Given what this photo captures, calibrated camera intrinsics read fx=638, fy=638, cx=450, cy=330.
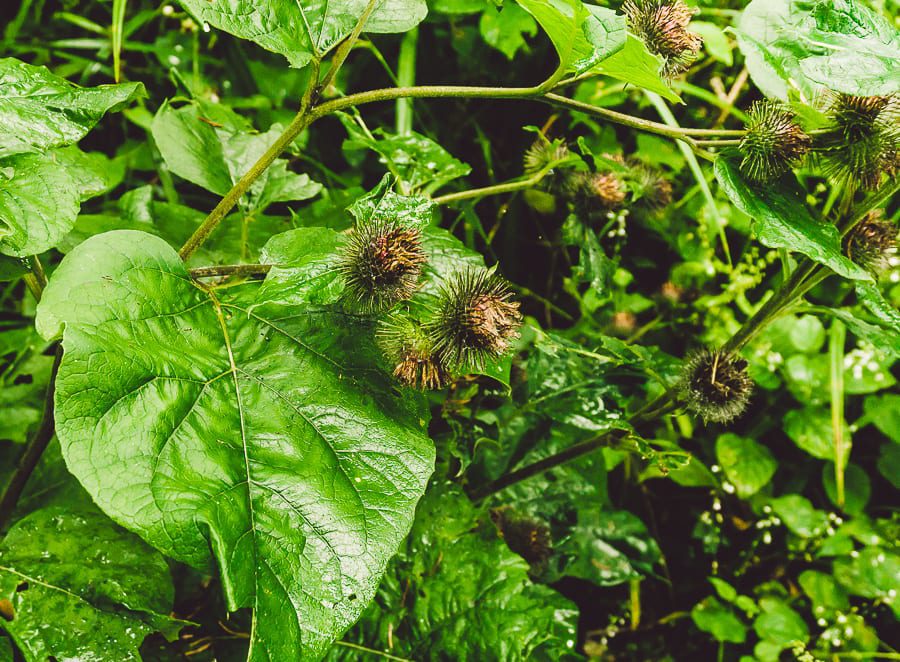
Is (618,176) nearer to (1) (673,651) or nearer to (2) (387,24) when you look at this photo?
(2) (387,24)

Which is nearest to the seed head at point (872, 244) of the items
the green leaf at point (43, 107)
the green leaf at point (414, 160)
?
the green leaf at point (414, 160)

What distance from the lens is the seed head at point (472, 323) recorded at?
83cm

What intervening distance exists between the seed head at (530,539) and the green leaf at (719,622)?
1.98 feet

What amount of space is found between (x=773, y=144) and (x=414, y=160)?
64 cm

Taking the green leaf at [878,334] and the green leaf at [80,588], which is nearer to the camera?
the green leaf at [80,588]

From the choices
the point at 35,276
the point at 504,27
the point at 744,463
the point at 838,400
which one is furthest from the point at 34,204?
the point at 838,400

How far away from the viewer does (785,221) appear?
2.91 feet

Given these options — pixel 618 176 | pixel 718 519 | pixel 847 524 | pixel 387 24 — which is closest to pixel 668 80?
pixel 618 176

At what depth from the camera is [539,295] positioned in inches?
74.9

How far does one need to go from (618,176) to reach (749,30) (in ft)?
1.64

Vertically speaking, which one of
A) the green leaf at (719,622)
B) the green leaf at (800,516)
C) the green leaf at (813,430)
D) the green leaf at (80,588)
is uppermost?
the green leaf at (80,588)

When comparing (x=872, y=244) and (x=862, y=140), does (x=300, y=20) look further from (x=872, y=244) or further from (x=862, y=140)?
(x=872, y=244)

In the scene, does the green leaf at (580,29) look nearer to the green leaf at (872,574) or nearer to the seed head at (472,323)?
the seed head at (472,323)

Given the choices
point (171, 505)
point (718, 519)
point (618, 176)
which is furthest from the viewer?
point (718, 519)
